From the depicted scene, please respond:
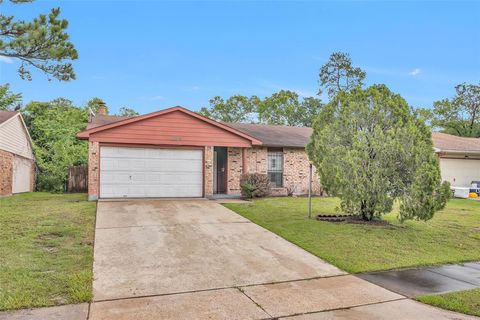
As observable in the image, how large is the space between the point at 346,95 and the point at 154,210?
652cm

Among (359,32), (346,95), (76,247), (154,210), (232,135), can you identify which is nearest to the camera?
Answer: (76,247)

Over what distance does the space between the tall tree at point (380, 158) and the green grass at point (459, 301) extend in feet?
12.0

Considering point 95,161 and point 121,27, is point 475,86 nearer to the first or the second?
point 121,27

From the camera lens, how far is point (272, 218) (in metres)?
9.82

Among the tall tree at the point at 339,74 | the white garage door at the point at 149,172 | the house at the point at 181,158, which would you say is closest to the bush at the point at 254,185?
the house at the point at 181,158

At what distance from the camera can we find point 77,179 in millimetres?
17750

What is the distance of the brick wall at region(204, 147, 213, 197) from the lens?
14.4m

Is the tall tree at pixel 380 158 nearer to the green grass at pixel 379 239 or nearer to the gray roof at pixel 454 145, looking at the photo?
the green grass at pixel 379 239

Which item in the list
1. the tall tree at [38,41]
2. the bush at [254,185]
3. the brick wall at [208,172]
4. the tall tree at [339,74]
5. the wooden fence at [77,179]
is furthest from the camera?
the tall tree at [339,74]

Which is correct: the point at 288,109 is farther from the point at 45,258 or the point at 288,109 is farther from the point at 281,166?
the point at 45,258

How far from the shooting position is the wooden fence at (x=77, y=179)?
1762 centimetres

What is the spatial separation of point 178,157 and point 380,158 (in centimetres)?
824

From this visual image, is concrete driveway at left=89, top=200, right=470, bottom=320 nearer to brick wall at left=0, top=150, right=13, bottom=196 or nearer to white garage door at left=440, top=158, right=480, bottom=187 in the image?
brick wall at left=0, top=150, right=13, bottom=196

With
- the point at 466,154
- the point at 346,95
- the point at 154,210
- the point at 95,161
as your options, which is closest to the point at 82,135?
the point at 95,161
